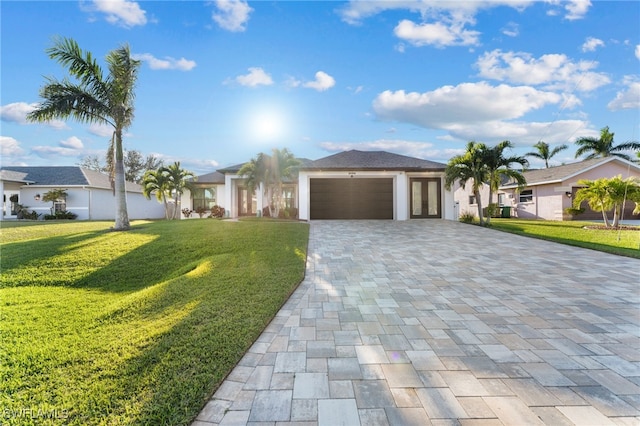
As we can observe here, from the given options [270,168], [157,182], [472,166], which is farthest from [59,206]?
[472,166]

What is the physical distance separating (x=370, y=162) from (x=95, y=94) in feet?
47.5

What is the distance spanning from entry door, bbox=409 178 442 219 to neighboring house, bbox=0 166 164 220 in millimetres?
24768

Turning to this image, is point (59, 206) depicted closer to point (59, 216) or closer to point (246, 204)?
point (59, 216)

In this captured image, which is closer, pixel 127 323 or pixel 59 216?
pixel 127 323

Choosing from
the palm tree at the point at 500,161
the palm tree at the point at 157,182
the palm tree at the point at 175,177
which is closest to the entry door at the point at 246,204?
the palm tree at the point at 175,177

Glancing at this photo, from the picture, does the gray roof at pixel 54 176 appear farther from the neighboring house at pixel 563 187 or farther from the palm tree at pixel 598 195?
the palm tree at pixel 598 195

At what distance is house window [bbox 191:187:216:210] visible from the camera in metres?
22.8

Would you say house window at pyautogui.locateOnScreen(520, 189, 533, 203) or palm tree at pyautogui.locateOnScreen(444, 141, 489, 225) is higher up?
palm tree at pyautogui.locateOnScreen(444, 141, 489, 225)

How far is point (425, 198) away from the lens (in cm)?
1841

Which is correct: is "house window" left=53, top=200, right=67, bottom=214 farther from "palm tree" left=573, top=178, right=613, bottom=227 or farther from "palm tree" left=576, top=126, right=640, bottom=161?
"palm tree" left=576, top=126, right=640, bottom=161

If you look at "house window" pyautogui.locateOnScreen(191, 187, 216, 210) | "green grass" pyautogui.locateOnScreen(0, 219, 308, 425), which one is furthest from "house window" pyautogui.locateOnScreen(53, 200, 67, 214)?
"green grass" pyautogui.locateOnScreen(0, 219, 308, 425)

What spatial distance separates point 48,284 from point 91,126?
322 inches

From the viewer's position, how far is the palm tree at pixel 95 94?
10.5 metres

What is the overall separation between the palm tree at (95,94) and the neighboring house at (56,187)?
1313 cm
